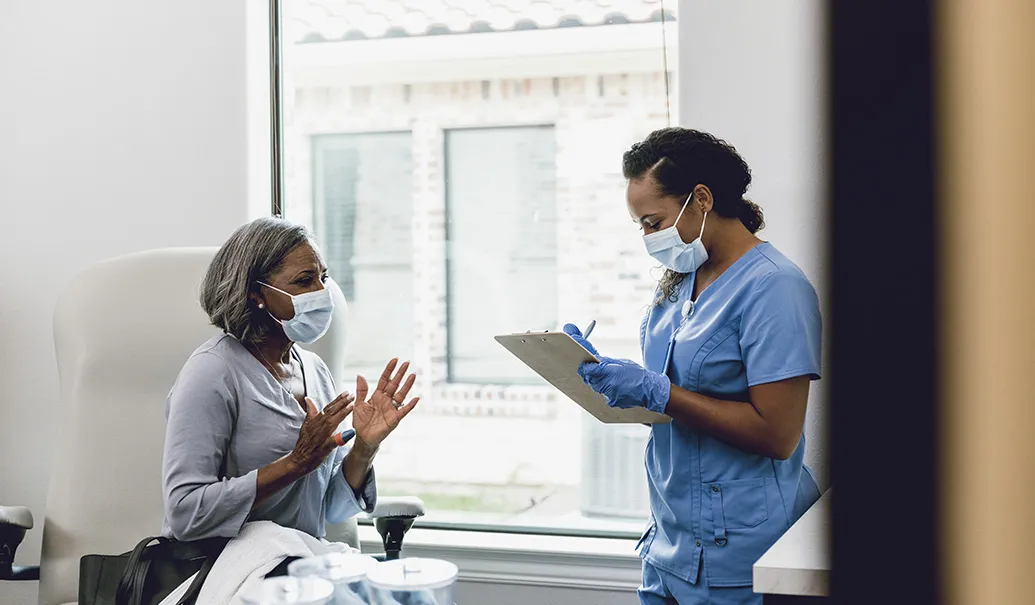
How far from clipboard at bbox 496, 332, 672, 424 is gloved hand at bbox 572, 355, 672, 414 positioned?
0.04m

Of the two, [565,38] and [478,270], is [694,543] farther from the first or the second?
[565,38]

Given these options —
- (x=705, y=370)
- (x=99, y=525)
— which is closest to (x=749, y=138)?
(x=705, y=370)

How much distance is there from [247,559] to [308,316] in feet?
1.57

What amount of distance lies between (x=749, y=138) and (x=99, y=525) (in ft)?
5.35

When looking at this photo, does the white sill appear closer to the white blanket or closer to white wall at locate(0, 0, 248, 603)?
the white blanket

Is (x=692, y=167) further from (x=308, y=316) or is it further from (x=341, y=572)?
(x=341, y=572)

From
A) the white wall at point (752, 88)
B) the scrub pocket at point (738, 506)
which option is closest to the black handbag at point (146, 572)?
the scrub pocket at point (738, 506)

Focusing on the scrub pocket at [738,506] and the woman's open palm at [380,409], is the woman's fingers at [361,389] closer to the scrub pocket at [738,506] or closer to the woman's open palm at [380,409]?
the woman's open palm at [380,409]

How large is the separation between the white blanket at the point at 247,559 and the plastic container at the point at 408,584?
0.15m

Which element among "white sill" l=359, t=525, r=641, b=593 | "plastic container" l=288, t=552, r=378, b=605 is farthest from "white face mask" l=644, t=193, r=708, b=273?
"white sill" l=359, t=525, r=641, b=593

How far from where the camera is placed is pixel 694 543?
4.60ft

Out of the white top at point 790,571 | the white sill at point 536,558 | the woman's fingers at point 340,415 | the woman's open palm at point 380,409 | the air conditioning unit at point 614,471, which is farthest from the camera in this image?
the air conditioning unit at point 614,471

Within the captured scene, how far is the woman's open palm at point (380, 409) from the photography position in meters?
1.66

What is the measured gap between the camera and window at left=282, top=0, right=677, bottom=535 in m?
2.41
